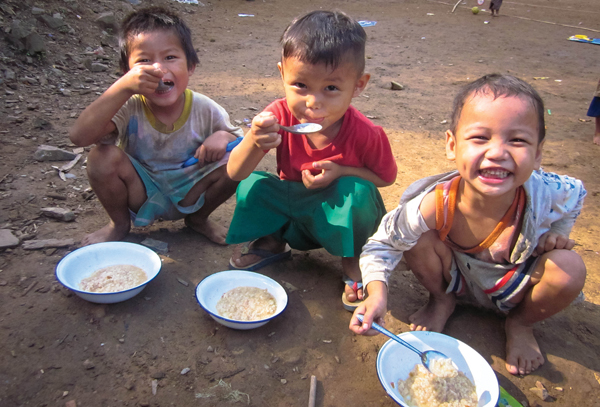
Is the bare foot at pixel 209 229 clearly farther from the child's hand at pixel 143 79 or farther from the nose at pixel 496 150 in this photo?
the nose at pixel 496 150

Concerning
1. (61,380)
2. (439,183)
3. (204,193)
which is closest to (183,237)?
(204,193)

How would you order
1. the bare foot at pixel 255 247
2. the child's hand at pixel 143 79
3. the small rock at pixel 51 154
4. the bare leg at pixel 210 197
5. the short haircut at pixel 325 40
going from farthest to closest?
the small rock at pixel 51 154 → the bare leg at pixel 210 197 → the bare foot at pixel 255 247 → the child's hand at pixel 143 79 → the short haircut at pixel 325 40

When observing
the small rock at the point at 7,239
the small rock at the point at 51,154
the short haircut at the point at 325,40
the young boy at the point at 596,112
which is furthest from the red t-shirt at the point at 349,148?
the young boy at the point at 596,112

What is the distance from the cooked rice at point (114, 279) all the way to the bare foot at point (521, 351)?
1.68m

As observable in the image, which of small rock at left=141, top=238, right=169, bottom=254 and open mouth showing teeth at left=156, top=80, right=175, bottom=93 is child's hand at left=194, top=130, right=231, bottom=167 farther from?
small rock at left=141, top=238, right=169, bottom=254

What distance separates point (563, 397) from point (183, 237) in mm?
2015

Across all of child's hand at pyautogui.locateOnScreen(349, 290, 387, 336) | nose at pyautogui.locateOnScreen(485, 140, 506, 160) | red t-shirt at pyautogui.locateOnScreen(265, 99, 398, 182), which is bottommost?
child's hand at pyautogui.locateOnScreen(349, 290, 387, 336)

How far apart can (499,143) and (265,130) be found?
2.95 feet

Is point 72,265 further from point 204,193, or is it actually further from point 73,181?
point 73,181

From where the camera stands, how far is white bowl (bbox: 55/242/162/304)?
1.89 meters

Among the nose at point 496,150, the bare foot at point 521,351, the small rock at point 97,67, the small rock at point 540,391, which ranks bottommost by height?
the small rock at point 540,391

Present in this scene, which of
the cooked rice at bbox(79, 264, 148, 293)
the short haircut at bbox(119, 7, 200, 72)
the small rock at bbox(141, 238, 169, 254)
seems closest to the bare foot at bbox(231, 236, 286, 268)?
the small rock at bbox(141, 238, 169, 254)

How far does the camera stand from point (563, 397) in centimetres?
174

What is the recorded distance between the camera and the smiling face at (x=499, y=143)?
156cm
